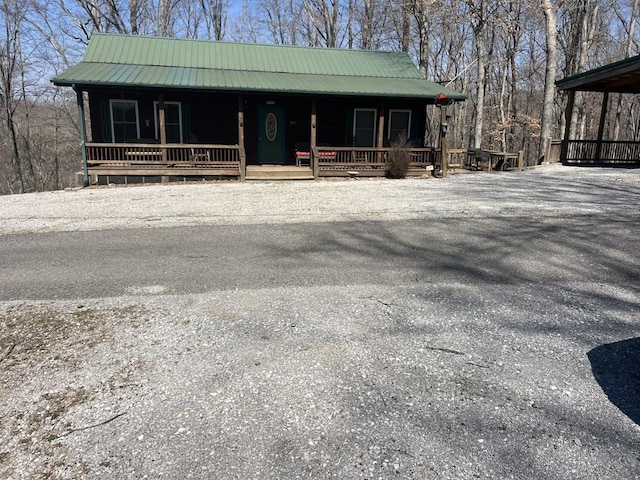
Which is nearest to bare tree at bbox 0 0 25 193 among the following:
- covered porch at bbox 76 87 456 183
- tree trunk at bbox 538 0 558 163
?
covered porch at bbox 76 87 456 183

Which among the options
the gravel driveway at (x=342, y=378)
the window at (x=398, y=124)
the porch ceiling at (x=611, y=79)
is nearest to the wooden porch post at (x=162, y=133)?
the window at (x=398, y=124)

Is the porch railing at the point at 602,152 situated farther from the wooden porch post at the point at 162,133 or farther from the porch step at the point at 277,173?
the wooden porch post at the point at 162,133

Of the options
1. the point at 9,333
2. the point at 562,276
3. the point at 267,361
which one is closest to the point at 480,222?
the point at 562,276

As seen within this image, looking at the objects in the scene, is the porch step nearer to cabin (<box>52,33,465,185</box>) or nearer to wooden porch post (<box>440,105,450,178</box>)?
cabin (<box>52,33,465,185</box>)

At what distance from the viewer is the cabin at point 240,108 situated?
47.9 ft

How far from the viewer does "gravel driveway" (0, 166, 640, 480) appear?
8.02 feet

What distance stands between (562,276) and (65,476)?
5.18 m

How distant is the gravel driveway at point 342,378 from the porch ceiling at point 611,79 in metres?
12.4

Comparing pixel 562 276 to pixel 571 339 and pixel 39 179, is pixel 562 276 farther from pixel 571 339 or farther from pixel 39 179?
pixel 39 179

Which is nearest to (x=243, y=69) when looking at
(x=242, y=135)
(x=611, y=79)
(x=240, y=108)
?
(x=240, y=108)

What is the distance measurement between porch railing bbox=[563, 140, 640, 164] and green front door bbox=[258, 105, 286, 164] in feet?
40.5

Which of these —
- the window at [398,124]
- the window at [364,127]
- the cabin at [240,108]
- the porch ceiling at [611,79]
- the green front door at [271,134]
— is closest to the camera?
the cabin at [240,108]

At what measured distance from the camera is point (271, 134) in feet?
56.7

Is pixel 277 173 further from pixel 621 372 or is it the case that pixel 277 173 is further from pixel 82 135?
pixel 621 372
